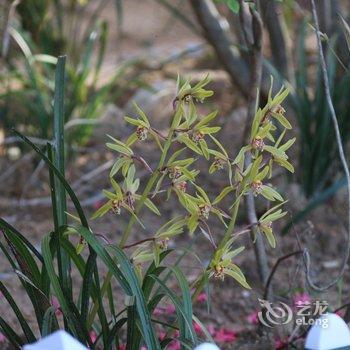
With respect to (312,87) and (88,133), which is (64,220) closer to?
(88,133)

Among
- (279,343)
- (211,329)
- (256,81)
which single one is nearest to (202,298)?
(211,329)

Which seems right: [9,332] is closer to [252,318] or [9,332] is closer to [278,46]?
[252,318]

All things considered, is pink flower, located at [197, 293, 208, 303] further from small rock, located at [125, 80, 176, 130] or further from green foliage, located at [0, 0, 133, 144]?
small rock, located at [125, 80, 176, 130]

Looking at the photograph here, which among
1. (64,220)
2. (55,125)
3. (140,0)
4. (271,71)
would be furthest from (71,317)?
(140,0)

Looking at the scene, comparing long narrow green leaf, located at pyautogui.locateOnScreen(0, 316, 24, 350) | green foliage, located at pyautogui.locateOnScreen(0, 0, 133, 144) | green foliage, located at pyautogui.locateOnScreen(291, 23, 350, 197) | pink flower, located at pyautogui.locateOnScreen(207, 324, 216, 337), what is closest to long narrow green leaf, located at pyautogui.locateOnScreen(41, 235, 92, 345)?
long narrow green leaf, located at pyautogui.locateOnScreen(0, 316, 24, 350)

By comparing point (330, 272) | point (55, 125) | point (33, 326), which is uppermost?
point (55, 125)

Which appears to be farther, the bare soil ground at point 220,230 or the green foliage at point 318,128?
the green foliage at point 318,128

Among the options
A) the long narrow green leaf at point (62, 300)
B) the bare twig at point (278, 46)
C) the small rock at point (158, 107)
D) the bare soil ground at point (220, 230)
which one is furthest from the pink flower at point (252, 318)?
the small rock at point (158, 107)

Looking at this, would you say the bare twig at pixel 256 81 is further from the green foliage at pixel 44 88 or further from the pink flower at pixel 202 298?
the green foliage at pixel 44 88
